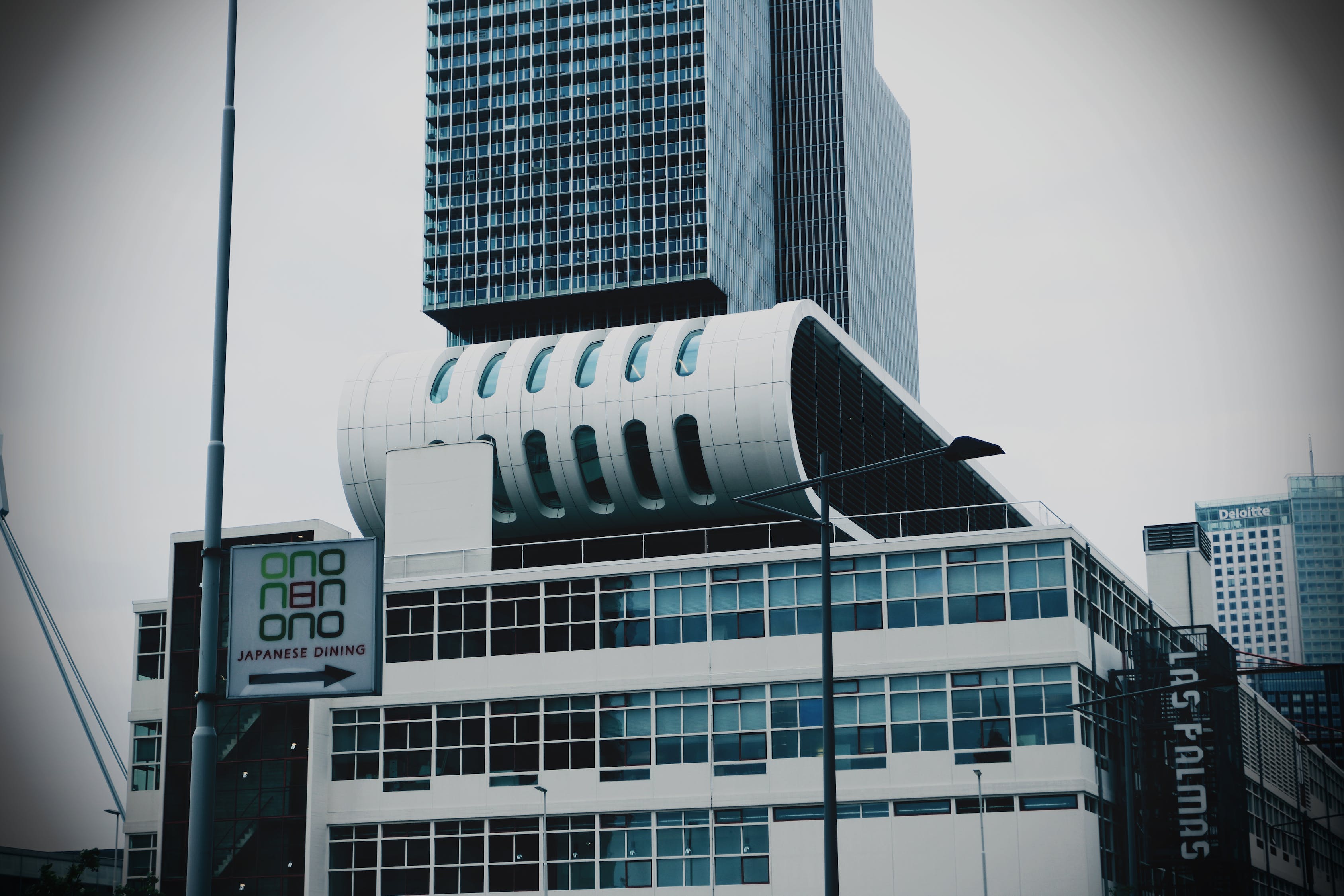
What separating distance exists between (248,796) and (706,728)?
1605 cm

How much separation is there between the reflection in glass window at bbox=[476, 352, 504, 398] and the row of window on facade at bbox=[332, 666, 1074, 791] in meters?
14.7

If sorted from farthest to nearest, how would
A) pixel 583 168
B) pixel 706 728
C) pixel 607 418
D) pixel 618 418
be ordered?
pixel 583 168, pixel 607 418, pixel 618 418, pixel 706 728

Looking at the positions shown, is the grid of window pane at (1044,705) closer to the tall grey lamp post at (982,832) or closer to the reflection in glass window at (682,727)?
the tall grey lamp post at (982,832)

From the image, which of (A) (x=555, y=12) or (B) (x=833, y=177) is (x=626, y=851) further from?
(B) (x=833, y=177)

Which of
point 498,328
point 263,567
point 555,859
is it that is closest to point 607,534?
point 555,859

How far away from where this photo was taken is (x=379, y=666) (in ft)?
62.4

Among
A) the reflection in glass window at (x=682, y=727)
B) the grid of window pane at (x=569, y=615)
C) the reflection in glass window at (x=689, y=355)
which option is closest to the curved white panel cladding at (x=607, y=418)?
the reflection in glass window at (x=689, y=355)

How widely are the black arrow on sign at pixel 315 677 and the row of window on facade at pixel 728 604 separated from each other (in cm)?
3523

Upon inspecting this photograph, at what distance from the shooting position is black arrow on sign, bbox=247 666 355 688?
18797mm

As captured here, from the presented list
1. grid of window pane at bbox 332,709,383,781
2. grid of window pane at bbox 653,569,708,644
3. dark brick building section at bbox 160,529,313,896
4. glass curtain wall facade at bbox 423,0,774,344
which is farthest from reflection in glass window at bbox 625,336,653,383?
glass curtain wall facade at bbox 423,0,774,344

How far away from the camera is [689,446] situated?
63.0m

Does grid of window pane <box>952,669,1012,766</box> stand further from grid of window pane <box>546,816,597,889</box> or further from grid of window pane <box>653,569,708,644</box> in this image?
grid of window pane <box>546,816,597,889</box>

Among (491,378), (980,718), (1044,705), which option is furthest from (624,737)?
(491,378)

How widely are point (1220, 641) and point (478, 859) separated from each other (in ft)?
98.1
